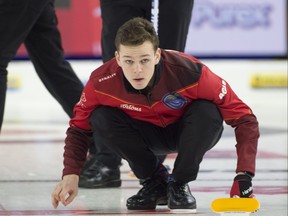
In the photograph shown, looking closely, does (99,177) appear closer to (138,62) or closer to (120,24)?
(120,24)

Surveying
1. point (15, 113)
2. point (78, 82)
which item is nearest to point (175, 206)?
point (78, 82)

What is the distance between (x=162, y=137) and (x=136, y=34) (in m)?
0.49

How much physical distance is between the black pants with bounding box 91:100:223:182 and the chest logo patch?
1.3 inches

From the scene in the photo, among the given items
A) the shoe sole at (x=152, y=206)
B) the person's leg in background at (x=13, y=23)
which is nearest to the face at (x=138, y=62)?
the shoe sole at (x=152, y=206)

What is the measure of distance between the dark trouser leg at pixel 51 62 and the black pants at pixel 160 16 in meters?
0.47

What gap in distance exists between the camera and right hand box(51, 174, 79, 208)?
259 cm

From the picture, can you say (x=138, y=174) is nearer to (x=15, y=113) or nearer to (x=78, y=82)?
(x=78, y=82)

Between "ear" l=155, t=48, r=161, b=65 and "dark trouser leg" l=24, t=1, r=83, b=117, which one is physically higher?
"ear" l=155, t=48, r=161, b=65

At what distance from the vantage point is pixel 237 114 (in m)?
2.65

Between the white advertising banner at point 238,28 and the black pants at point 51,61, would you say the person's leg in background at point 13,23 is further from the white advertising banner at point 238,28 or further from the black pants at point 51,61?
the white advertising banner at point 238,28

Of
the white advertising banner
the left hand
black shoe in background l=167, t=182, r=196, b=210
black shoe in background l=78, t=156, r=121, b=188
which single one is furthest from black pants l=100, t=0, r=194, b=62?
the white advertising banner

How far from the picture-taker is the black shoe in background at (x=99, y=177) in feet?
11.1

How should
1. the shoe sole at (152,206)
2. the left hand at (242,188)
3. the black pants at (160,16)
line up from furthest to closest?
the black pants at (160,16)
the shoe sole at (152,206)
the left hand at (242,188)

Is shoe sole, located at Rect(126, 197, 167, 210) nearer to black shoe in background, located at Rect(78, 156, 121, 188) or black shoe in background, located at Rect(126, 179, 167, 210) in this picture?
black shoe in background, located at Rect(126, 179, 167, 210)
